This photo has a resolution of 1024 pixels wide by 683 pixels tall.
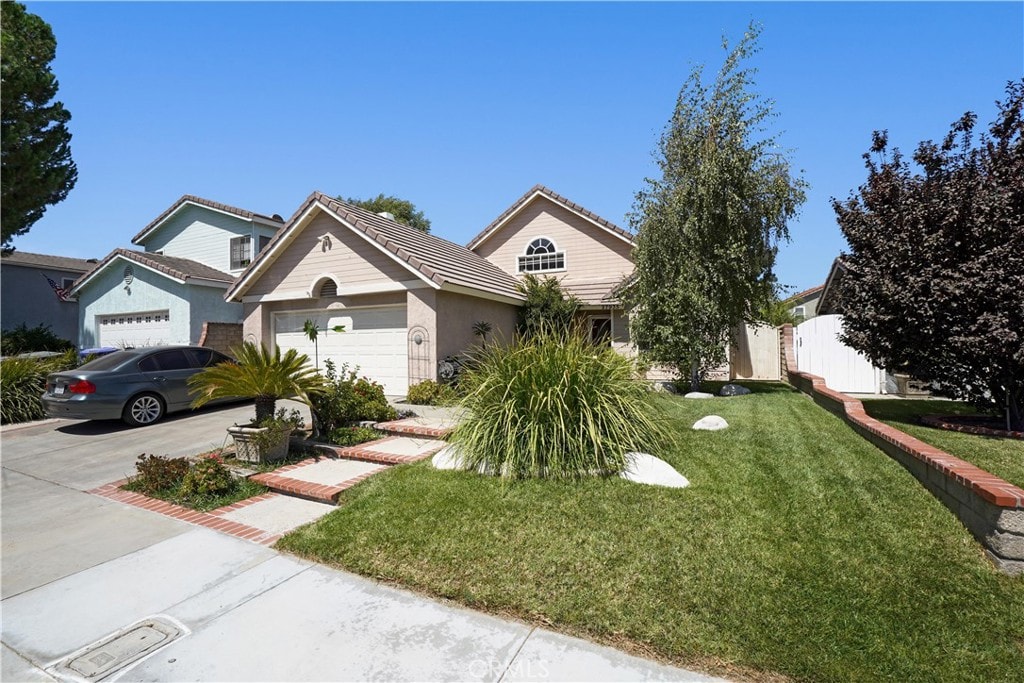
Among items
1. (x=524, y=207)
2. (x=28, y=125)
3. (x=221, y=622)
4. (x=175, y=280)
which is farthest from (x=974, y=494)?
(x=28, y=125)

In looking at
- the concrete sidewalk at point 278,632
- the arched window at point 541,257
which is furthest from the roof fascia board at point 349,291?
the concrete sidewalk at point 278,632

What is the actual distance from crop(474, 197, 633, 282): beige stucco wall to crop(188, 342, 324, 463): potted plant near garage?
11480 mm

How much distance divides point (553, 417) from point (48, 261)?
106ft

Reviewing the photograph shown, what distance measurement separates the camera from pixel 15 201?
668 inches

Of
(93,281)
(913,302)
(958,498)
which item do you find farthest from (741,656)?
(93,281)

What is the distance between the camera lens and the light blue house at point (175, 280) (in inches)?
651

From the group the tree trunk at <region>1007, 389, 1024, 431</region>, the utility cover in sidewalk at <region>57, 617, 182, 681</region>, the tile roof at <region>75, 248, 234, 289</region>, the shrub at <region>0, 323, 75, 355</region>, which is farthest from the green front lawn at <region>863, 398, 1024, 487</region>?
the shrub at <region>0, 323, 75, 355</region>

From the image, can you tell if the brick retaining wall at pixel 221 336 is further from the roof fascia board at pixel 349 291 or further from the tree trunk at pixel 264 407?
the tree trunk at pixel 264 407

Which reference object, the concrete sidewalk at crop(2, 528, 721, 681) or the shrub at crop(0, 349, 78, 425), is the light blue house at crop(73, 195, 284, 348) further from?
the concrete sidewalk at crop(2, 528, 721, 681)

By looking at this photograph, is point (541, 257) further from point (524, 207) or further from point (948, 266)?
point (948, 266)

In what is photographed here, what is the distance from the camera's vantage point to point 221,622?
341 cm

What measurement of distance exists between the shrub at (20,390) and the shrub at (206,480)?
27.6ft

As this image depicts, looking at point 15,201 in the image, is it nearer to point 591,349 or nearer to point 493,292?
point 493,292

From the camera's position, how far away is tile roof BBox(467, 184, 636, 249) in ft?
53.2
